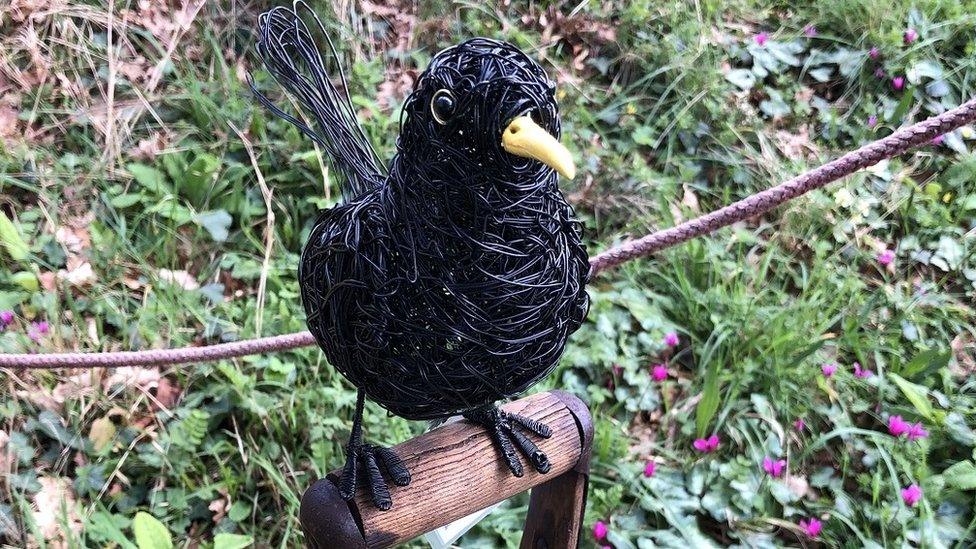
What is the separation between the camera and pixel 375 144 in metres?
2.08

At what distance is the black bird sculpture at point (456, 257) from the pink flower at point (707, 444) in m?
0.92

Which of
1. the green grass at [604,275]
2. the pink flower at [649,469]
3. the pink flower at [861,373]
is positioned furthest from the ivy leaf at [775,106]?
the pink flower at [649,469]

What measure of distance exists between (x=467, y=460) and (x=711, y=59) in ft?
6.24

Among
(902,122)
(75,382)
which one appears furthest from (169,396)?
(902,122)

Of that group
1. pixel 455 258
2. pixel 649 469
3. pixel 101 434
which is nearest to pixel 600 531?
pixel 649 469

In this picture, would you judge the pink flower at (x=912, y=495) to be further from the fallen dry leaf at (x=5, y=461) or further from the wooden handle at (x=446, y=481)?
the fallen dry leaf at (x=5, y=461)

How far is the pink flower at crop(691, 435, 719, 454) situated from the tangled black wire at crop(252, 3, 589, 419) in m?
0.91

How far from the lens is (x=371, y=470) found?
936mm

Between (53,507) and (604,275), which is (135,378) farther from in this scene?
(604,275)

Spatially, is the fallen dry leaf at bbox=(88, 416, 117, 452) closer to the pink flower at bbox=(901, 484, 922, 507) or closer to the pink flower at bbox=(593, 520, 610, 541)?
the pink flower at bbox=(593, 520, 610, 541)

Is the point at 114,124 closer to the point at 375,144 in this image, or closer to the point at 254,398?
the point at 375,144

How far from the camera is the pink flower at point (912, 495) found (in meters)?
1.58

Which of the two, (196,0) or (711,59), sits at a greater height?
(196,0)

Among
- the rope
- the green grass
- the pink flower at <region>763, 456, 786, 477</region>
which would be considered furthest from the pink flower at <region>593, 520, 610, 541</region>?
the rope
